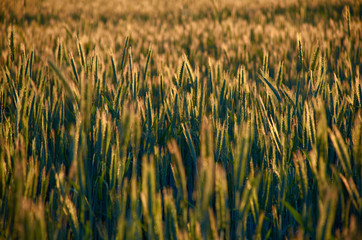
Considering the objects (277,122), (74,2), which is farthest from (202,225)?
(74,2)

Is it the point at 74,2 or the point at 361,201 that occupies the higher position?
the point at 74,2

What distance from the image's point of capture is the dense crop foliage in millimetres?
470

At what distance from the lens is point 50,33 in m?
2.25

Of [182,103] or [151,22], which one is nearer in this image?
[182,103]

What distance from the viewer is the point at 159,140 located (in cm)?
88

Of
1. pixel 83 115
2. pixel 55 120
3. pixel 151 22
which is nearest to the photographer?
pixel 83 115

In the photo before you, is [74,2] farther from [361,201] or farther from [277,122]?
[361,201]

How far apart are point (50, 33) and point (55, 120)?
1598 millimetres

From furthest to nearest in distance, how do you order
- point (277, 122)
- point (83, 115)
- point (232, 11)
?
point (232, 11) < point (277, 122) < point (83, 115)

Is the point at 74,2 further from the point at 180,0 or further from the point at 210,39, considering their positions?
the point at 210,39

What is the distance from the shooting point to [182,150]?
0.86m

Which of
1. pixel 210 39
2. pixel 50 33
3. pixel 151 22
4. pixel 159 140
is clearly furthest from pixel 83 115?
pixel 151 22

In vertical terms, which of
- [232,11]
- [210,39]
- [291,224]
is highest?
[232,11]

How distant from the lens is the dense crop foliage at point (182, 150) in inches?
18.5
